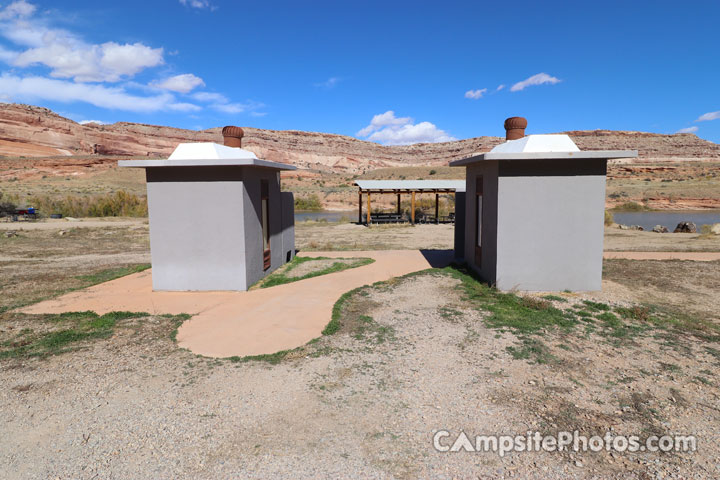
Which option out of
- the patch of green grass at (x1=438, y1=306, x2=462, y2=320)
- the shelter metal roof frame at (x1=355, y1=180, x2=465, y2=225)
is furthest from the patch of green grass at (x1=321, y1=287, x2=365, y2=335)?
the shelter metal roof frame at (x1=355, y1=180, x2=465, y2=225)

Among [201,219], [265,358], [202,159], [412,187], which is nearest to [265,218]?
[201,219]

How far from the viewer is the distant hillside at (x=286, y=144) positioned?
6762 centimetres

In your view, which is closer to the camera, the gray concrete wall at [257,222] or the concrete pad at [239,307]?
the concrete pad at [239,307]

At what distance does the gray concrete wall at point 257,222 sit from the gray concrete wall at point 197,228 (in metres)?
0.25

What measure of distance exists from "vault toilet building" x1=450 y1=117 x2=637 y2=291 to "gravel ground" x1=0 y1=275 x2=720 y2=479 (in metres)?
3.11

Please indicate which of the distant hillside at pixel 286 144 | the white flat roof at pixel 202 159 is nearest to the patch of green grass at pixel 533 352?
the white flat roof at pixel 202 159

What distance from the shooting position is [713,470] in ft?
10.9

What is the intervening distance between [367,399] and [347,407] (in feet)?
0.87

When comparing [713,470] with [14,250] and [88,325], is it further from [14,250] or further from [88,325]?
[14,250]

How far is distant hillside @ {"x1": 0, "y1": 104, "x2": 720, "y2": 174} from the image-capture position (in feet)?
222

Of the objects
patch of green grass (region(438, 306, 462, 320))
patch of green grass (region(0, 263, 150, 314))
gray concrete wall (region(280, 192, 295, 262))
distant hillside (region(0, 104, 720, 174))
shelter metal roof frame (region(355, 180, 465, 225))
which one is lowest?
patch of green grass (region(438, 306, 462, 320))

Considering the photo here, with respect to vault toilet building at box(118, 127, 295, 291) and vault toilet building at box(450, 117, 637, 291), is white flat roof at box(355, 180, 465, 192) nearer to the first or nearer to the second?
vault toilet building at box(450, 117, 637, 291)

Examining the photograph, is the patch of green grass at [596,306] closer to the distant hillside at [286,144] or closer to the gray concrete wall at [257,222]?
the gray concrete wall at [257,222]

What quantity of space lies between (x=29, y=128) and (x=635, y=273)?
278ft
